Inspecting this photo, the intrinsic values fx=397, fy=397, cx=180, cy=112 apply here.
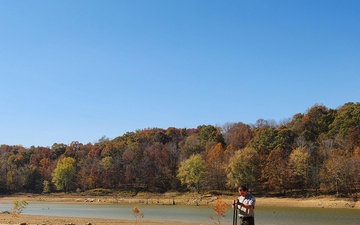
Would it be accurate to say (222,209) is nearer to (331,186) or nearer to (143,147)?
(331,186)

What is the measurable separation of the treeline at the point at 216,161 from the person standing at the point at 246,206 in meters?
54.0

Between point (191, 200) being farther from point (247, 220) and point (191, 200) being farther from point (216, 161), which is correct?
point (247, 220)

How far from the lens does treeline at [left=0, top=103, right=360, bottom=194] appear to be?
68688 mm

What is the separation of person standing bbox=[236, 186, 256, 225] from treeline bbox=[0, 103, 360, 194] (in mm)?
54016

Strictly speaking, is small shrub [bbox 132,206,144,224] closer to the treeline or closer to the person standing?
the person standing

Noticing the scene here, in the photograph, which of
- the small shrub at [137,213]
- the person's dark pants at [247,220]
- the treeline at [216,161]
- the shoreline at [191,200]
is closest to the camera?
the person's dark pants at [247,220]

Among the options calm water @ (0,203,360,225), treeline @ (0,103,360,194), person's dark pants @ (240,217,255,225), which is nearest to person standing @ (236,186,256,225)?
person's dark pants @ (240,217,255,225)

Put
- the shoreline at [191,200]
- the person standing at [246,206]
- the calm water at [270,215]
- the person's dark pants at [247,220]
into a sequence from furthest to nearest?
the shoreline at [191,200] < the calm water at [270,215] < the person's dark pants at [247,220] < the person standing at [246,206]

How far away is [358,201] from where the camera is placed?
55281 millimetres

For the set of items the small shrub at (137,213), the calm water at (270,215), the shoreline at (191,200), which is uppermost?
the small shrub at (137,213)

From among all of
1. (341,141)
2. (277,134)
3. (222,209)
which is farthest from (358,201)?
(222,209)

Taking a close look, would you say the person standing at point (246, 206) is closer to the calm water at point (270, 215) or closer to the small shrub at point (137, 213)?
the small shrub at point (137, 213)

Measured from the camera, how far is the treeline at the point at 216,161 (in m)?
68.7

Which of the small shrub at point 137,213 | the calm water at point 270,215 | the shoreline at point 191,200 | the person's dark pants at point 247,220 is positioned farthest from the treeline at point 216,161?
the person's dark pants at point 247,220
